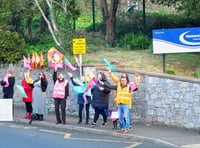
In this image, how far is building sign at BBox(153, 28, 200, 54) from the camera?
14492 mm

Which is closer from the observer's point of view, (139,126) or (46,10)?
→ (139,126)

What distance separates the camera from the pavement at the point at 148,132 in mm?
11555

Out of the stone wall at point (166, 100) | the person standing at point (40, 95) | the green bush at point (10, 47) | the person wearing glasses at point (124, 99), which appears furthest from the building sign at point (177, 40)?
the green bush at point (10, 47)

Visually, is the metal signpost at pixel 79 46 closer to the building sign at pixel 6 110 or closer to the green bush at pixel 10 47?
the building sign at pixel 6 110

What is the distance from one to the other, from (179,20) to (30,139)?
13330mm

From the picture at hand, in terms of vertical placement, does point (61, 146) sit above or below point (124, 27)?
below

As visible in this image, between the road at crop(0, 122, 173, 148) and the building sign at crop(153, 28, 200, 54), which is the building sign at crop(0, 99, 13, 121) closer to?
the road at crop(0, 122, 173, 148)

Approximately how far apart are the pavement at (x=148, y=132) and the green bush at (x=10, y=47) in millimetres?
3942

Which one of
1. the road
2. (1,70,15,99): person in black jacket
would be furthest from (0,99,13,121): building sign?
(1,70,15,99): person in black jacket

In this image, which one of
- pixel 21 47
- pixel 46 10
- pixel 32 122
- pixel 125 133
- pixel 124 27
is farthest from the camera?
pixel 124 27

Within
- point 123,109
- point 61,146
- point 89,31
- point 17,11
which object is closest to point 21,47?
point 17,11

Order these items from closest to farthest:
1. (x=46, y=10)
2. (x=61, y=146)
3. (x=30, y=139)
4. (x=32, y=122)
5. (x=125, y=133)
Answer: (x=61, y=146) < (x=30, y=139) < (x=125, y=133) < (x=32, y=122) < (x=46, y=10)

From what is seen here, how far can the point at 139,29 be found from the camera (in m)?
22.5

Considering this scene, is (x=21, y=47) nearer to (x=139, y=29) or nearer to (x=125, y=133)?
(x=139, y=29)
